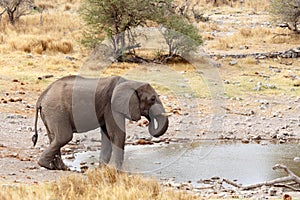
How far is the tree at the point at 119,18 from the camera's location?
21219 mm

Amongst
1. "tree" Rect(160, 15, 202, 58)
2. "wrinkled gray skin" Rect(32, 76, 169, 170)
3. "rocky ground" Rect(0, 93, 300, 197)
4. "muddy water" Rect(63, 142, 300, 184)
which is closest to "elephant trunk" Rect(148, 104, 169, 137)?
"wrinkled gray skin" Rect(32, 76, 169, 170)

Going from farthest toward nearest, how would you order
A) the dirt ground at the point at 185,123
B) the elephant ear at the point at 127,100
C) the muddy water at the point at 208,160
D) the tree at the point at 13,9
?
the tree at the point at 13,9 < the dirt ground at the point at 185,123 < the muddy water at the point at 208,160 < the elephant ear at the point at 127,100

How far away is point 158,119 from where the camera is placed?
9242mm

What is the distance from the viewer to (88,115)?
355 inches

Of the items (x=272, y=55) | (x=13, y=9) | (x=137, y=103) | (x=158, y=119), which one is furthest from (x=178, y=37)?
(x=137, y=103)

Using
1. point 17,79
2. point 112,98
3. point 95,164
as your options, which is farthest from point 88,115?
point 17,79

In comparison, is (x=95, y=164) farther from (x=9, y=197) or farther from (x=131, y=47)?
(x=131, y=47)

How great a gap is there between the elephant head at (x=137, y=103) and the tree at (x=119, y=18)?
12.0 metres

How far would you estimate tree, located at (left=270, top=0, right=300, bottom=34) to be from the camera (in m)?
26.5

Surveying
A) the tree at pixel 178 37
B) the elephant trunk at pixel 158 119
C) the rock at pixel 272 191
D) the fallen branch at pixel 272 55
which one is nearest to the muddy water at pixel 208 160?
the elephant trunk at pixel 158 119

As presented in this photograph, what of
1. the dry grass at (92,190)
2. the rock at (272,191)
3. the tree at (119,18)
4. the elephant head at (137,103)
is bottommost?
the rock at (272,191)

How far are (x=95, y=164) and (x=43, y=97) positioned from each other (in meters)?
1.57

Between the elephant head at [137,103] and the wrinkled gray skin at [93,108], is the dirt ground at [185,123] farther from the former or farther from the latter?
the elephant head at [137,103]

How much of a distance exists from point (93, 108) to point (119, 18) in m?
12.9
